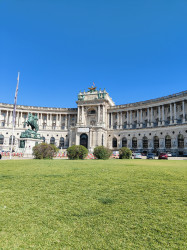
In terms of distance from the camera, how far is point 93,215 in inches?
184

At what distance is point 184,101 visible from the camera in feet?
160

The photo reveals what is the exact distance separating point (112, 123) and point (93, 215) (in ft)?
196

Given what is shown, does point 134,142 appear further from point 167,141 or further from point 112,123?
point 112,123

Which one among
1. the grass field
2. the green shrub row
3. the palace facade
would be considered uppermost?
the palace facade

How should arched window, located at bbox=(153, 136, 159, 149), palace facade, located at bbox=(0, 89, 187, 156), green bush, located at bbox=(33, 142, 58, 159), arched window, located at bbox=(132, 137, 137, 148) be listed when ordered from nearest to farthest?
green bush, located at bbox=(33, 142, 58, 159)
palace facade, located at bbox=(0, 89, 187, 156)
arched window, located at bbox=(153, 136, 159, 149)
arched window, located at bbox=(132, 137, 137, 148)

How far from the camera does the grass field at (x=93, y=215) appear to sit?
142 inches

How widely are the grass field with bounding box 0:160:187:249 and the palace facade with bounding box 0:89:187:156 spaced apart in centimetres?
4338

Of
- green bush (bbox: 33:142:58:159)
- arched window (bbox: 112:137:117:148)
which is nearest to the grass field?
green bush (bbox: 33:142:58:159)

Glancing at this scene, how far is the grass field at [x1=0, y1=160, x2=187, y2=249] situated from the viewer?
360 cm

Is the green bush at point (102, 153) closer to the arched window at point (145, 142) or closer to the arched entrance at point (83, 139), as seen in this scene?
the arched entrance at point (83, 139)

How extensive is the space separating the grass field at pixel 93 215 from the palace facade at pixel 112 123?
43379 millimetres

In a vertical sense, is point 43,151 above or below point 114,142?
below

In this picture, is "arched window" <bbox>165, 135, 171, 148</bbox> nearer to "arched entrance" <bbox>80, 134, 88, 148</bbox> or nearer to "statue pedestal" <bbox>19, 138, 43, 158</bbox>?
"arched entrance" <bbox>80, 134, 88, 148</bbox>

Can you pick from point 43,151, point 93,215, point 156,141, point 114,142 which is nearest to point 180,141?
point 156,141
